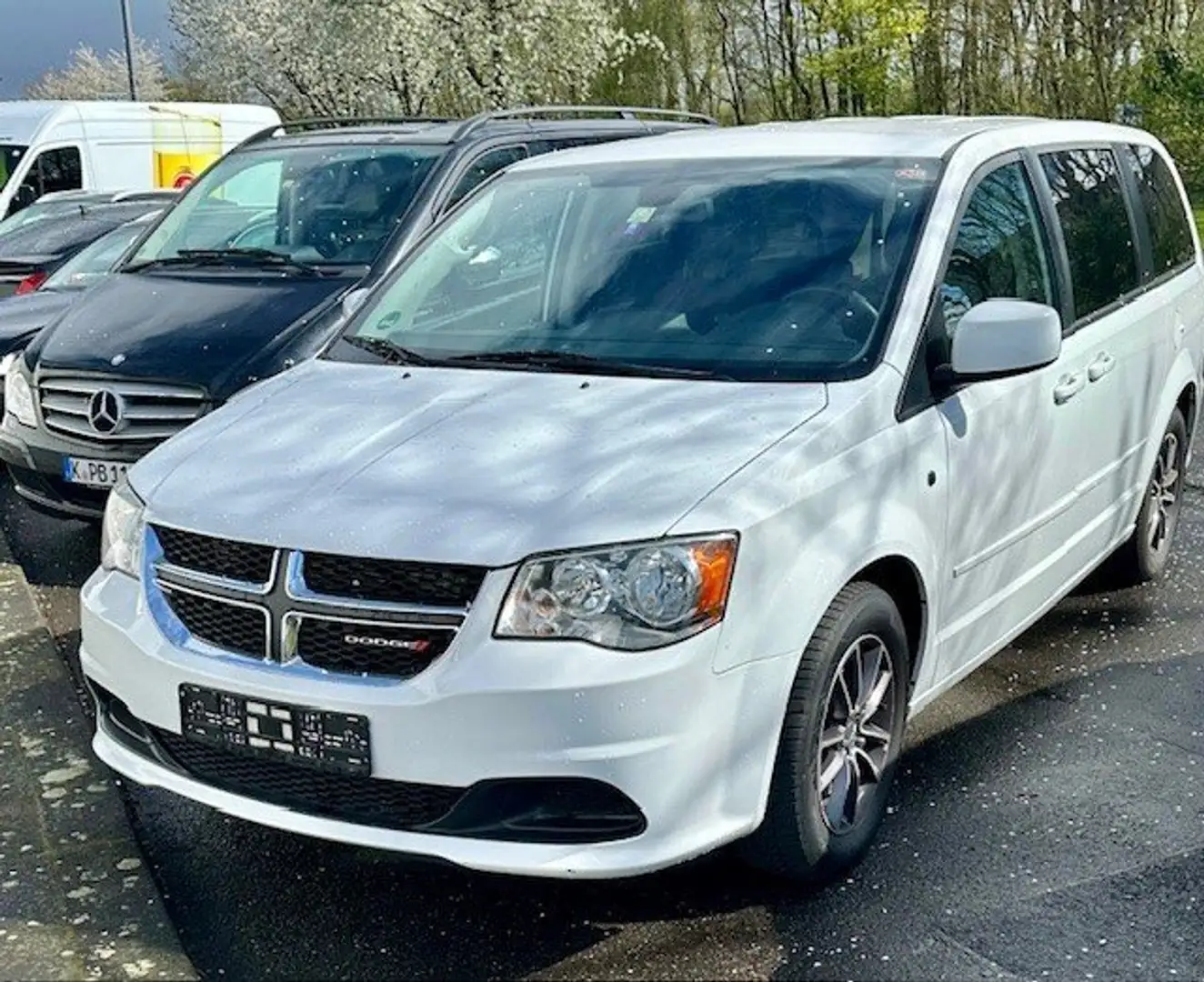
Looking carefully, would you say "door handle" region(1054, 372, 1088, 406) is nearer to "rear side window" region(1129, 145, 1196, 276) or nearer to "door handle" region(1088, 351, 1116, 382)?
"door handle" region(1088, 351, 1116, 382)

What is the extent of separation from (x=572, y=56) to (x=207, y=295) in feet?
95.0

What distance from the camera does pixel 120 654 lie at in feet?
11.4

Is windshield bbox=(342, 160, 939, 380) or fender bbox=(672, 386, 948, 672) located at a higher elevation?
windshield bbox=(342, 160, 939, 380)

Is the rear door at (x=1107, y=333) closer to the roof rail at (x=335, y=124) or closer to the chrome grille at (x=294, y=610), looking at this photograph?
the chrome grille at (x=294, y=610)

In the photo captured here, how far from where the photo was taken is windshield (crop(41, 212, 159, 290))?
31.7ft

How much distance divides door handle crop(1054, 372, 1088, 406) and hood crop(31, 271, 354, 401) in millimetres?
3133

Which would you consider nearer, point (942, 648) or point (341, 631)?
point (341, 631)

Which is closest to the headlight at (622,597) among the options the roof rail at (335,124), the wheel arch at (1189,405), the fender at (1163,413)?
the fender at (1163,413)

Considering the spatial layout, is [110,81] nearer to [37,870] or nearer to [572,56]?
[572,56]

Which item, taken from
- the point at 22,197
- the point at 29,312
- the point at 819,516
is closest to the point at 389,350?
the point at 819,516

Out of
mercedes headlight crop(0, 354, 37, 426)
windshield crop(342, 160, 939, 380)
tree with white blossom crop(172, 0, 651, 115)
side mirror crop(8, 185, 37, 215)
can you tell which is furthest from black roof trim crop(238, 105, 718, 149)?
tree with white blossom crop(172, 0, 651, 115)

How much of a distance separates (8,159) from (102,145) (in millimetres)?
1035

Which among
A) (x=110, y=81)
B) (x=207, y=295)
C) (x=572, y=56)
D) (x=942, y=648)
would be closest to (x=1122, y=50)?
(x=572, y=56)

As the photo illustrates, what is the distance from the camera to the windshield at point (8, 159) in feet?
54.4
